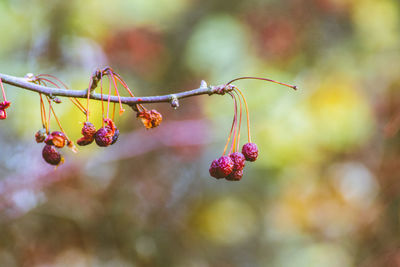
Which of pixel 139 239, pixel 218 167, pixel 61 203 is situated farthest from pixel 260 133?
pixel 218 167

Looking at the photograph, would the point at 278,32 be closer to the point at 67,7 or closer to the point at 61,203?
the point at 67,7

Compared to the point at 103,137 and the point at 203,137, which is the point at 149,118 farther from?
the point at 203,137

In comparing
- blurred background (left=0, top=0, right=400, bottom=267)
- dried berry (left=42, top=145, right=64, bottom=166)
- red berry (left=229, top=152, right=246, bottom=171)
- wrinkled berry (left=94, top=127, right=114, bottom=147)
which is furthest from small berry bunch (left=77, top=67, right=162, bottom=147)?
blurred background (left=0, top=0, right=400, bottom=267)

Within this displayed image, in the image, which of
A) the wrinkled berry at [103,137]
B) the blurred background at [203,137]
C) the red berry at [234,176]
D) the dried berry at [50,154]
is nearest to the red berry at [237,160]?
the red berry at [234,176]

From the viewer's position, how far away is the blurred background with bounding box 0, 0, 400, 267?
417 cm

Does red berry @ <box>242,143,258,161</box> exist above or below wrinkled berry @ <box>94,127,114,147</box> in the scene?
above

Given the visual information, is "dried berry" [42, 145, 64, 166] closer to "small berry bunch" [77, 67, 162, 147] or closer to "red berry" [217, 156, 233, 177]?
"small berry bunch" [77, 67, 162, 147]

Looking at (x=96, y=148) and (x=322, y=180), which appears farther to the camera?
(x=322, y=180)

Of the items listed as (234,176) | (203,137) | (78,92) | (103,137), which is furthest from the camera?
(203,137)

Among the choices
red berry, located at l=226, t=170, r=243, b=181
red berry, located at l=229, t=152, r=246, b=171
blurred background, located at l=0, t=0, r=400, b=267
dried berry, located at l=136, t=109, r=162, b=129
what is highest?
blurred background, located at l=0, t=0, r=400, b=267

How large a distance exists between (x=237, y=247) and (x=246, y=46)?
2666mm

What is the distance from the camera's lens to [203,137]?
506 cm

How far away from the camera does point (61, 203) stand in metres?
4.07

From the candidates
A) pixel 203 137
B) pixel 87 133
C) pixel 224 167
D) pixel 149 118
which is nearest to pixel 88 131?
pixel 87 133
